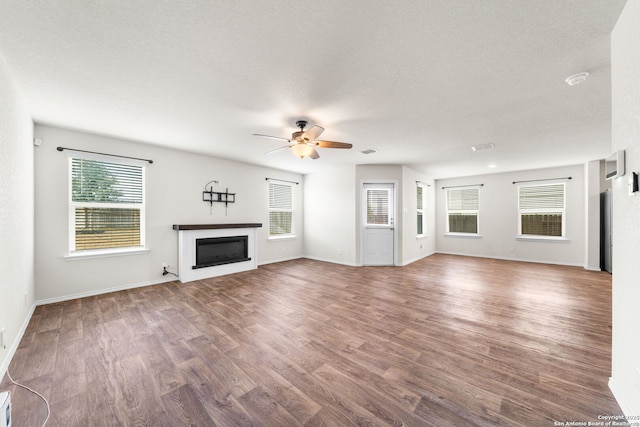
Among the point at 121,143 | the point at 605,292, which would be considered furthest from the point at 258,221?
the point at 605,292

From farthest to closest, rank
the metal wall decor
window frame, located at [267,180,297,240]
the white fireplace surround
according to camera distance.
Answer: window frame, located at [267,180,297,240] → the metal wall decor → the white fireplace surround

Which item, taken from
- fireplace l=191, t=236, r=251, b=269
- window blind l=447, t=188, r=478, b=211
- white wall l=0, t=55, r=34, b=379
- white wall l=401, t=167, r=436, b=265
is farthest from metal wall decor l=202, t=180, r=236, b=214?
window blind l=447, t=188, r=478, b=211

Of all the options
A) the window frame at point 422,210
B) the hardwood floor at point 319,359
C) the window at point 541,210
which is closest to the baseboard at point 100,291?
the hardwood floor at point 319,359

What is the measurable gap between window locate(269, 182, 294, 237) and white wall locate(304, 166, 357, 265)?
0.47 meters

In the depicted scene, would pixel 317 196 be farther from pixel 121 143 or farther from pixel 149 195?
pixel 121 143

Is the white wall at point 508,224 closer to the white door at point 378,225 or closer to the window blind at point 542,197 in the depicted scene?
the window blind at point 542,197

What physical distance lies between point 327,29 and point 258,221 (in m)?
4.81

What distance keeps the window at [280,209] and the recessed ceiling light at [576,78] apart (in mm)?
5402

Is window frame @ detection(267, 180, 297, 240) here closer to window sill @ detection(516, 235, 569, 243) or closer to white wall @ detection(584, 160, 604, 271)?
window sill @ detection(516, 235, 569, 243)

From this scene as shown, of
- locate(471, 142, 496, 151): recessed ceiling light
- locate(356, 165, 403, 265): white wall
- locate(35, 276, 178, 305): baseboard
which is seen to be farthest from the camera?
locate(356, 165, 403, 265): white wall

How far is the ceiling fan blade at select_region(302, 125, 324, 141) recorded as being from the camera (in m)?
2.76

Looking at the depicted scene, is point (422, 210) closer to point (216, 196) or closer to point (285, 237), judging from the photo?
point (285, 237)

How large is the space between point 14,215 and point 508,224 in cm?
905

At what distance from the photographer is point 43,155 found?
3361 millimetres
